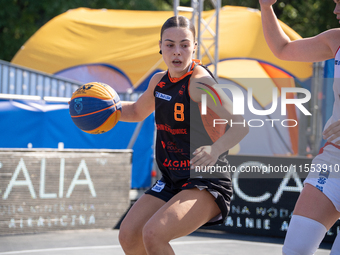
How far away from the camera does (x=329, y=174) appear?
8.94 feet

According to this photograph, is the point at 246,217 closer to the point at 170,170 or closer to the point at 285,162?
the point at 285,162

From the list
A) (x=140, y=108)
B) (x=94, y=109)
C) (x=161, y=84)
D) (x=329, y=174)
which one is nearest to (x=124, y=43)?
(x=140, y=108)

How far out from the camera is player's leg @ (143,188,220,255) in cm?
288

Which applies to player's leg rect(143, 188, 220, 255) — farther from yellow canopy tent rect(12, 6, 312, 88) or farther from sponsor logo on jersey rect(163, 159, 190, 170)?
yellow canopy tent rect(12, 6, 312, 88)

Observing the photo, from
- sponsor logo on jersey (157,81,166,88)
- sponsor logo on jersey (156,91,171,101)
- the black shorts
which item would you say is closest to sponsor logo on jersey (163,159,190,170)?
the black shorts

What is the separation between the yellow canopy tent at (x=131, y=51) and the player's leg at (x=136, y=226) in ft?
29.1

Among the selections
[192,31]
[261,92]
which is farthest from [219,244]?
[261,92]

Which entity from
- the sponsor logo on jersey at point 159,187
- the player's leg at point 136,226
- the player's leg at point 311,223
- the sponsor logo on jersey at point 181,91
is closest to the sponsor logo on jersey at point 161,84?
the sponsor logo on jersey at point 181,91

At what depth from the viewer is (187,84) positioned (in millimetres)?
3209

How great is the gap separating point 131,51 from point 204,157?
36.4 ft

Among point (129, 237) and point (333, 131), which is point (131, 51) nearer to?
point (129, 237)

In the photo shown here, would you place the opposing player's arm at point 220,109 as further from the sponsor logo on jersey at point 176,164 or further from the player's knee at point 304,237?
the player's knee at point 304,237

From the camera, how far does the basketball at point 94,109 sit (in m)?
3.46

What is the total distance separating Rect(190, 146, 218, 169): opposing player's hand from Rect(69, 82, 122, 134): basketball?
0.84 metres
